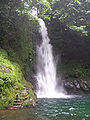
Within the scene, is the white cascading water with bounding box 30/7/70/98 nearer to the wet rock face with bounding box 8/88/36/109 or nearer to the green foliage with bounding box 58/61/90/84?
the green foliage with bounding box 58/61/90/84

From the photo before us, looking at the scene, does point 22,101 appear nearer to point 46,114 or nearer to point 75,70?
point 46,114

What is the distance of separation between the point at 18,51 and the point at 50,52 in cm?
635

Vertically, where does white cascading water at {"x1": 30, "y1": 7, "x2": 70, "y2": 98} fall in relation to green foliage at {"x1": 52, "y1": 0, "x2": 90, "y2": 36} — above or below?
below

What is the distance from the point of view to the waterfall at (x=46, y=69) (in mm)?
11828

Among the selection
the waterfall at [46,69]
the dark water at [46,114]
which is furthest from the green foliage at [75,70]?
the dark water at [46,114]

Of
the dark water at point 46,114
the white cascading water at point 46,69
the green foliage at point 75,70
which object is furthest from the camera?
the green foliage at point 75,70

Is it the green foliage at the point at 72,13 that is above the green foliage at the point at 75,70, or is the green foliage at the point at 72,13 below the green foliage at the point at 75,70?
above

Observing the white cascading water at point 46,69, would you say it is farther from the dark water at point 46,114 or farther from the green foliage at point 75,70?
the dark water at point 46,114

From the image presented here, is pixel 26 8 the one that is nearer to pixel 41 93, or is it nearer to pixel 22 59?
pixel 22 59

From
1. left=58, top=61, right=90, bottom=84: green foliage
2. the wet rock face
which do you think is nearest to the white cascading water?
left=58, top=61, right=90, bottom=84: green foliage

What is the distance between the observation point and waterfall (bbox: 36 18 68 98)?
11.8 metres

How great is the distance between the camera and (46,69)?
13891 mm

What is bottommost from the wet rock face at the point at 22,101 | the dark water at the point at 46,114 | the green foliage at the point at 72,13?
the dark water at the point at 46,114

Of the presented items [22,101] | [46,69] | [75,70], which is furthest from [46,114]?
[75,70]
